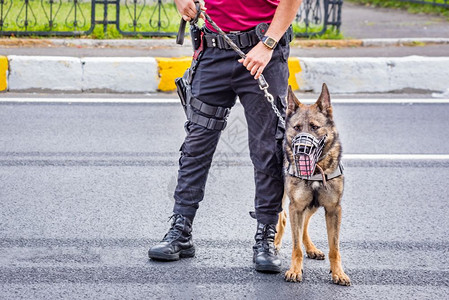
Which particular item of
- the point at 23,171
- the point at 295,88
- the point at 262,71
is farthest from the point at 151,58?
the point at 262,71

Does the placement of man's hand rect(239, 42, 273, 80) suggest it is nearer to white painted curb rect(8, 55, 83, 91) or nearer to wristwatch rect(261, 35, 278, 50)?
wristwatch rect(261, 35, 278, 50)

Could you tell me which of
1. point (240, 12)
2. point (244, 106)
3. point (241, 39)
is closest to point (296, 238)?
point (244, 106)

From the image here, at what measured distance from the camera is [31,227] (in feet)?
15.1

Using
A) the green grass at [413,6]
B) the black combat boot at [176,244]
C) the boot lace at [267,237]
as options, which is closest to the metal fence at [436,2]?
the green grass at [413,6]

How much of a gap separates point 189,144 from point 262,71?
533mm

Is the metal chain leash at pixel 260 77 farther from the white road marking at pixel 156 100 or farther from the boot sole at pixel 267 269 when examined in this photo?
the white road marking at pixel 156 100

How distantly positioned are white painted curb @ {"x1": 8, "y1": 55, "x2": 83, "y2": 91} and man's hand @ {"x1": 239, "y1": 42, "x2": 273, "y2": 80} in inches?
191

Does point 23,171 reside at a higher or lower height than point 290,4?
lower

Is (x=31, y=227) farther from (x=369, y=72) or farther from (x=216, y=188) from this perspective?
(x=369, y=72)

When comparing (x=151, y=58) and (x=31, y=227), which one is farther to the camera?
(x=151, y=58)

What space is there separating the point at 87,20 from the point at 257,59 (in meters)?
7.28

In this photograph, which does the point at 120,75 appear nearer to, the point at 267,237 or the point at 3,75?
the point at 3,75

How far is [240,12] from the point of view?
400 centimetres

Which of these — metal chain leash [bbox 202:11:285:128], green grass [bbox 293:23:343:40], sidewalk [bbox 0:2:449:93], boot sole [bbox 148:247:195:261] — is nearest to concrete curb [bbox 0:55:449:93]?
sidewalk [bbox 0:2:449:93]
